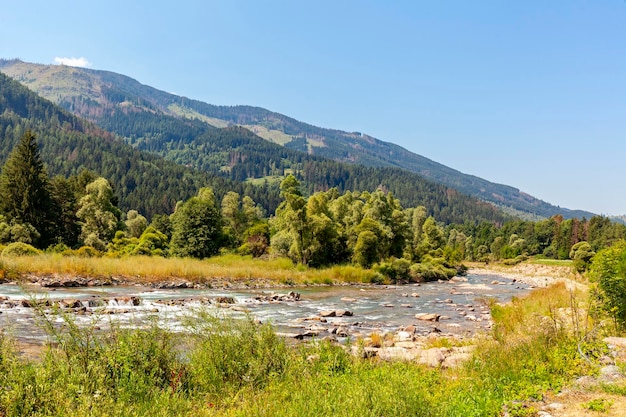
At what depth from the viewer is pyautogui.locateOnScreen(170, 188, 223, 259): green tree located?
5916 cm

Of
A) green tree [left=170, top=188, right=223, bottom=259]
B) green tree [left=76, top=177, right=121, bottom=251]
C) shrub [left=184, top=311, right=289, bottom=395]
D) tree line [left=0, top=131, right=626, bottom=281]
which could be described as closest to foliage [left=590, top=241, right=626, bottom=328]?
shrub [left=184, top=311, right=289, bottom=395]

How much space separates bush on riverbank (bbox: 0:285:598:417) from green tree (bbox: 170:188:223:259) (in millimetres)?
51348

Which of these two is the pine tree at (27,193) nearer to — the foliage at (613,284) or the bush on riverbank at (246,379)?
the bush on riverbank at (246,379)

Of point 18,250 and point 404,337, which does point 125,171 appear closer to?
point 18,250

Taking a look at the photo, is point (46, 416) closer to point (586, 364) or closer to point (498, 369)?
point (498, 369)

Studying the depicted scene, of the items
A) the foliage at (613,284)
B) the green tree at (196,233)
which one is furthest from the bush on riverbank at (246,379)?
the green tree at (196,233)

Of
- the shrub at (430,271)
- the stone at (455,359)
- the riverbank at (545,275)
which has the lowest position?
the shrub at (430,271)

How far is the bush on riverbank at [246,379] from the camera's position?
6301mm

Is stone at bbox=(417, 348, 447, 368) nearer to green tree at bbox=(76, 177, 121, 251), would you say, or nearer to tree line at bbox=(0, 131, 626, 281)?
tree line at bbox=(0, 131, 626, 281)

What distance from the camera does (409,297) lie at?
1522 inches

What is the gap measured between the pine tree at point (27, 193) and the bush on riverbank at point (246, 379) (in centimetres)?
5401

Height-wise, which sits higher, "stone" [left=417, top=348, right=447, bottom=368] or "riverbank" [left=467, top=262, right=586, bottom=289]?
"stone" [left=417, top=348, right=447, bottom=368]

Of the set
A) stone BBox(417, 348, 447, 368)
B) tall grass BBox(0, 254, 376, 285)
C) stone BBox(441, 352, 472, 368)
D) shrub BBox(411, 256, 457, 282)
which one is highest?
stone BBox(441, 352, 472, 368)

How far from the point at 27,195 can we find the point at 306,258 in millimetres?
38189
